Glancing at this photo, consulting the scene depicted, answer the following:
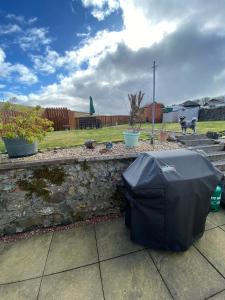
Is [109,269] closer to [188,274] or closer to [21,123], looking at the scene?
[188,274]

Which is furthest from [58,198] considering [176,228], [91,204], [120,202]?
[176,228]

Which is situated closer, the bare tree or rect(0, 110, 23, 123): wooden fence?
rect(0, 110, 23, 123): wooden fence

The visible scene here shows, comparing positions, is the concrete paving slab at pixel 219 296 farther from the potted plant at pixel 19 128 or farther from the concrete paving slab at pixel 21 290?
the potted plant at pixel 19 128

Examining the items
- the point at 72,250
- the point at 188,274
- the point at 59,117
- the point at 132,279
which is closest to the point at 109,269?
the point at 132,279

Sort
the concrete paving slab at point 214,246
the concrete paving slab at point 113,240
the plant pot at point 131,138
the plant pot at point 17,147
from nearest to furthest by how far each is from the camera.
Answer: the concrete paving slab at point 214,246
the concrete paving slab at point 113,240
the plant pot at point 17,147
the plant pot at point 131,138

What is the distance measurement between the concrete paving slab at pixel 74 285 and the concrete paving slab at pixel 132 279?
0.11 meters

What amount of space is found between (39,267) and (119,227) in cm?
135

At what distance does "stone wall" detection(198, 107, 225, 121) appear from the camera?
1527 centimetres

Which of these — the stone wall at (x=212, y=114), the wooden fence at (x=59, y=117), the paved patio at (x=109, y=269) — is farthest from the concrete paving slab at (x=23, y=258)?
the stone wall at (x=212, y=114)

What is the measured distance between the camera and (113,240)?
2.51 m

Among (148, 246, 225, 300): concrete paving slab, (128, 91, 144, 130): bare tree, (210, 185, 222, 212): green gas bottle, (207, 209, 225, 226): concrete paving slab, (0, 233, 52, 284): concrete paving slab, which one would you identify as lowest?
(0, 233, 52, 284): concrete paving slab

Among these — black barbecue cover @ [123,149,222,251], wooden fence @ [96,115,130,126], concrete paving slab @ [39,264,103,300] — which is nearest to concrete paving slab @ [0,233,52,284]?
concrete paving slab @ [39,264,103,300]

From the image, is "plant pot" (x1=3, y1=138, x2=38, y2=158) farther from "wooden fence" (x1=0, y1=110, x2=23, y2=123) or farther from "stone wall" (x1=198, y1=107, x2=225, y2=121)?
"stone wall" (x1=198, y1=107, x2=225, y2=121)

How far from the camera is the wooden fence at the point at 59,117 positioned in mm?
12127
